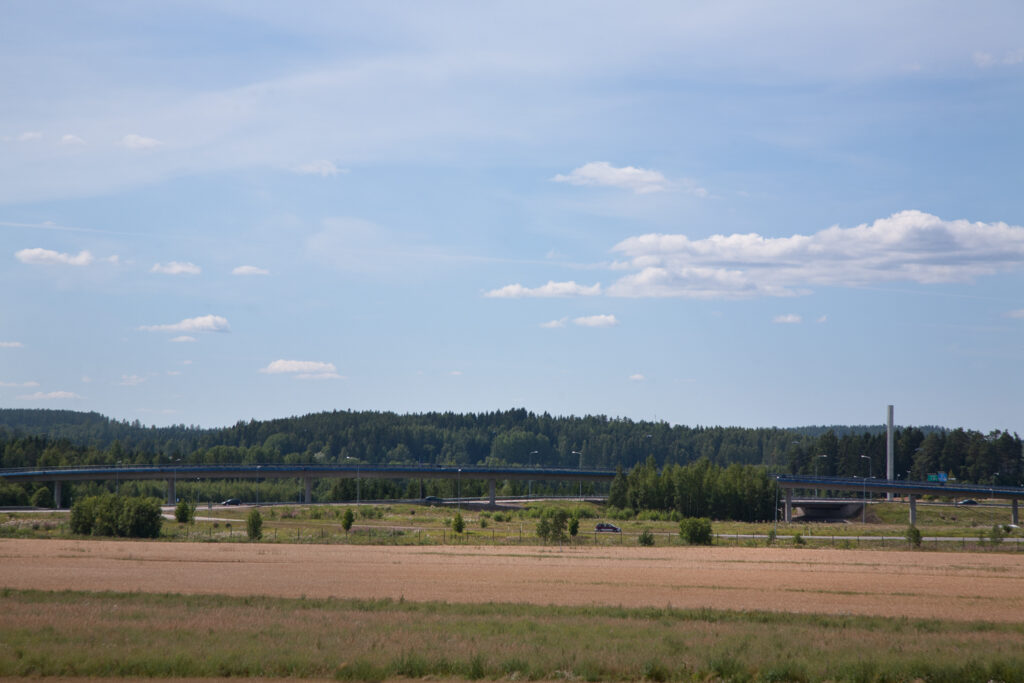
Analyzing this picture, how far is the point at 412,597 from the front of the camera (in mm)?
49531

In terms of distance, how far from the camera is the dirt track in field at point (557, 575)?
5044cm

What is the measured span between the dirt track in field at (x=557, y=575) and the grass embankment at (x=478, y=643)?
5.98 m

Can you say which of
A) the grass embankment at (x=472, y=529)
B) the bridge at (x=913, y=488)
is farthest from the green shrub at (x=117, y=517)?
the bridge at (x=913, y=488)

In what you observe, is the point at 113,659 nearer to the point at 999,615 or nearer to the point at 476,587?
the point at 476,587

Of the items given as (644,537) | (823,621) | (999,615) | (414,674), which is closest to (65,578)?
(414,674)

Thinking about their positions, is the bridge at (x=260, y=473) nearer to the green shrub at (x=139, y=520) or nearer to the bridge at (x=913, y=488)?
the bridge at (x=913, y=488)

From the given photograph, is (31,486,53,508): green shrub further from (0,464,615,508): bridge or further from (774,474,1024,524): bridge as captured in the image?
(774,474,1024,524): bridge

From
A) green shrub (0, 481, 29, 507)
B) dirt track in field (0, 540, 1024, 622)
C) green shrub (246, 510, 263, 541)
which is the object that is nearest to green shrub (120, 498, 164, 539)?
green shrub (246, 510, 263, 541)

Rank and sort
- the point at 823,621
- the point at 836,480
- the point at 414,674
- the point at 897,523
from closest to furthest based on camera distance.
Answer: the point at 414,674 → the point at 823,621 → the point at 897,523 → the point at 836,480

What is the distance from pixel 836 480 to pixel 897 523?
15.1 m

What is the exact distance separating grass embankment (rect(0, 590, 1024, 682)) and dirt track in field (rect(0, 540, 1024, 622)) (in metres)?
5.98

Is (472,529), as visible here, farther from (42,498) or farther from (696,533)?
(42,498)

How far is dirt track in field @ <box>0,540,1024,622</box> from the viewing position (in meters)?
50.4

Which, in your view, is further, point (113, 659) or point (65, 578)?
point (65, 578)
